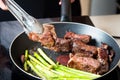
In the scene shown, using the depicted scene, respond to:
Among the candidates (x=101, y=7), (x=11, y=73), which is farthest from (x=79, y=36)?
(x=101, y=7)

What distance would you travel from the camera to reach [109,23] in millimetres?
1248

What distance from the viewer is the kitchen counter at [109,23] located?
3.93ft

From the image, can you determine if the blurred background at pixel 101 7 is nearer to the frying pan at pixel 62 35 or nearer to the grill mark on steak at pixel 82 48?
the frying pan at pixel 62 35

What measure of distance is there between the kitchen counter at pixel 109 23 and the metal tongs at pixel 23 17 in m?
0.38

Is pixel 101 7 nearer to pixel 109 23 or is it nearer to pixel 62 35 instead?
pixel 109 23

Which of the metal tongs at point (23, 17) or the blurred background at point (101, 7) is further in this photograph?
the blurred background at point (101, 7)

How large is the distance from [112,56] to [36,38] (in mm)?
276

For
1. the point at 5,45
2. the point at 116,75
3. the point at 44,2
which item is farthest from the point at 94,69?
the point at 44,2

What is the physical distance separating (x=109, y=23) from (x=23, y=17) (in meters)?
0.50

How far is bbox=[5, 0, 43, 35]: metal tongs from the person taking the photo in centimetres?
89

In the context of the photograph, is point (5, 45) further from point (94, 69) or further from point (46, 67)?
point (94, 69)

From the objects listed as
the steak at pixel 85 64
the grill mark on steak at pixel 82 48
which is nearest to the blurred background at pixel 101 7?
the grill mark on steak at pixel 82 48

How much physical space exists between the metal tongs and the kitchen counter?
0.38m

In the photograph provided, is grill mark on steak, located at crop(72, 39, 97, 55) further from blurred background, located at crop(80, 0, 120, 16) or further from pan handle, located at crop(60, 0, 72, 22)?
blurred background, located at crop(80, 0, 120, 16)
